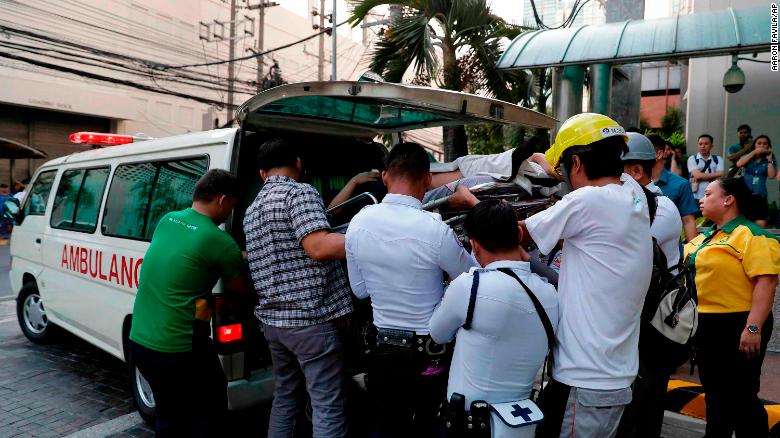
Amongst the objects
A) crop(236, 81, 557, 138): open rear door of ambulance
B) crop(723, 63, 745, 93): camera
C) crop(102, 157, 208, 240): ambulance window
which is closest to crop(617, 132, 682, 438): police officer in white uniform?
crop(236, 81, 557, 138): open rear door of ambulance

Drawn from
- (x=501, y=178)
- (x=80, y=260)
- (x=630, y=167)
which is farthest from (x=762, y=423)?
(x=80, y=260)

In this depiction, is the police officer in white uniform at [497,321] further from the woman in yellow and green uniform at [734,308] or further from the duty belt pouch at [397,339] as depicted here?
the woman in yellow and green uniform at [734,308]

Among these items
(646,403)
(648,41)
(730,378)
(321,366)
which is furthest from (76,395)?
(648,41)

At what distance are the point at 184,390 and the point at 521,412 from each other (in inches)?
69.3

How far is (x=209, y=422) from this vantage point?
2914mm

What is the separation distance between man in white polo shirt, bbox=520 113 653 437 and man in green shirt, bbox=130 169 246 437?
63.8 inches

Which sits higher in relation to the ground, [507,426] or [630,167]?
[630,167]

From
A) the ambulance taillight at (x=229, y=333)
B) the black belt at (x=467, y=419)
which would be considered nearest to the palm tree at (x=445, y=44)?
the ambulance taillight at (x=229, y=333)

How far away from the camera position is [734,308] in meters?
3.10

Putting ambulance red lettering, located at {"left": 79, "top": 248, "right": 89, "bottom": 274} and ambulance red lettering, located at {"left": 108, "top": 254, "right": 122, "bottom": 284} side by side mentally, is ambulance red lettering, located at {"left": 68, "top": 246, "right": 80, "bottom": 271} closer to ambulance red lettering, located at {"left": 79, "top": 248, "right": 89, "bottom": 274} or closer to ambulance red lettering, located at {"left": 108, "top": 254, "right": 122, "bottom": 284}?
ambulance red lettering, located at {"left": 79, "top": 248, "right": 89, "bottom": 274}

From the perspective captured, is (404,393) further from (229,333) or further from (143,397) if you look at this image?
(143,397)

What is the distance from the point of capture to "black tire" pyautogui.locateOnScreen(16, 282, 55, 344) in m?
5.72

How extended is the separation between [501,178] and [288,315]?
1301 millimetres

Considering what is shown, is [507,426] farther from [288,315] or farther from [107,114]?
[107,114]
